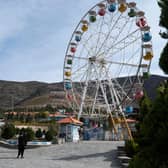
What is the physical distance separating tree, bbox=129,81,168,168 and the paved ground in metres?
11.5

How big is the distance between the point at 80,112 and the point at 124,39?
7832 mm

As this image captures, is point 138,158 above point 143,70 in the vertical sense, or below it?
below

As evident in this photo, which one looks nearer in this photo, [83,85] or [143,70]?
→ [143,70]

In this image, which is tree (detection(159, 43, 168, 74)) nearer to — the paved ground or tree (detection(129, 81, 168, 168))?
tree (detection(129, 81, 168, 168))

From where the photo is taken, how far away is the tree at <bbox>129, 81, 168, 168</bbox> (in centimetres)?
540

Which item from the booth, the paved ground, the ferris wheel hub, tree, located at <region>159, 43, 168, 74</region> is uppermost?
the ferris wheel hub

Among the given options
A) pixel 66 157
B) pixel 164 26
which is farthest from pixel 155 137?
pixel 66 157

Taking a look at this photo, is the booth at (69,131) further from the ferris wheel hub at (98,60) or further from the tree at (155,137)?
the tree at (155,137)

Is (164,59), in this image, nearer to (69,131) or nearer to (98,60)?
(69,131)

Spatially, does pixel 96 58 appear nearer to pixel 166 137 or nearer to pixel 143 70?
pixel 143 70

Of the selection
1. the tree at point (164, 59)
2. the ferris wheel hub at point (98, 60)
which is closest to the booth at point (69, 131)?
the ferris wheel hub at point (98, 60)

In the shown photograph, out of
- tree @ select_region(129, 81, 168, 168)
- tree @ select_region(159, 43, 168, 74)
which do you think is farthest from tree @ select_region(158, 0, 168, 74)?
tree @ select_region(129, 81, 168, 168)

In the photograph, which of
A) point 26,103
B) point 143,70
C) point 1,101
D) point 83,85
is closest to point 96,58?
point 83,85

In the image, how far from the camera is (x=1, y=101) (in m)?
194
